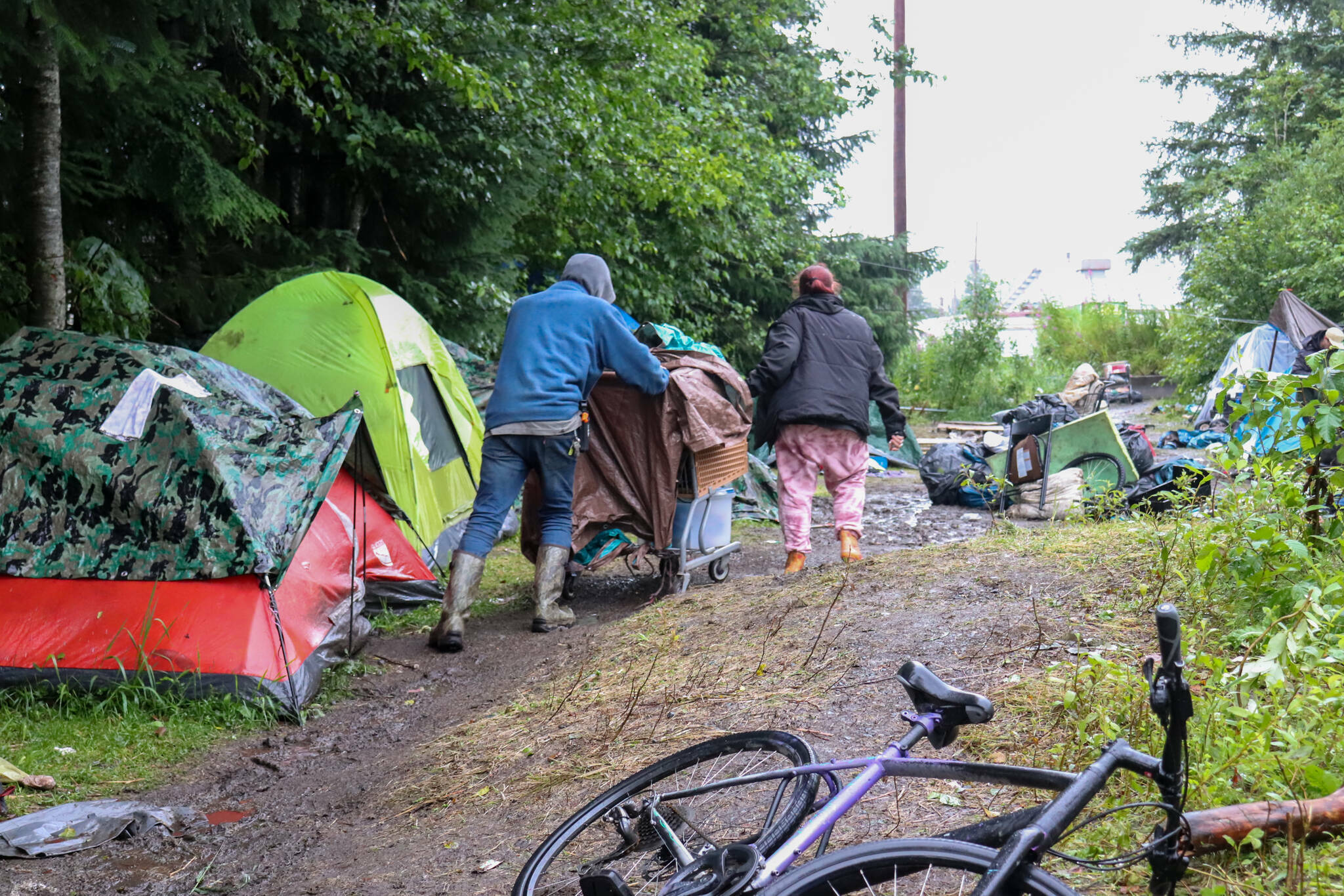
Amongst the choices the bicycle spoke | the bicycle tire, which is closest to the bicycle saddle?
the bicycle spoke

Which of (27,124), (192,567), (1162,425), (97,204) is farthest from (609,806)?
(1162,425)

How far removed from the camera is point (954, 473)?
1141 cm

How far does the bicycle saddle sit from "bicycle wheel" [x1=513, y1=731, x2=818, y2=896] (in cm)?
39

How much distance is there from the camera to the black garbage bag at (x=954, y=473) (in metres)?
11.0

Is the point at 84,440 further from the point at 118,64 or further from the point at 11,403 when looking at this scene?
the point at 118,64

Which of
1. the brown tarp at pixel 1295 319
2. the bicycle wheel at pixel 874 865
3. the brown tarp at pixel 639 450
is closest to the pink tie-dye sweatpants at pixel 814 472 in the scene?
the brown tarp at pixel 639 450

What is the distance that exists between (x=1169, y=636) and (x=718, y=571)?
18.8 ft

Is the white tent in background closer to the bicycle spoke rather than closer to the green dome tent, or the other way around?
the green dome tent

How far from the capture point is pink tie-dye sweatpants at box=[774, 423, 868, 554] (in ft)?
22.0

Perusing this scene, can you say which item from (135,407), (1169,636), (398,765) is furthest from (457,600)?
(1169,636)

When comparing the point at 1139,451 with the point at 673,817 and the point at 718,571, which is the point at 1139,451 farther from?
the point at 673,817

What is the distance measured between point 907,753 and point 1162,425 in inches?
769

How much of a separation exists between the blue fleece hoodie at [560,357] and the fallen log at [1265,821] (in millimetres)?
4235

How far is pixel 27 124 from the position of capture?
19.4ft
